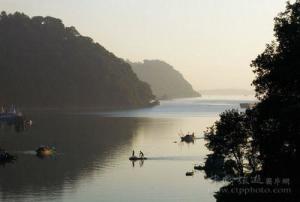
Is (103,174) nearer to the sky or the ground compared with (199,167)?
nearer to the ground

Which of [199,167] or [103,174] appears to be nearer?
[103,174]

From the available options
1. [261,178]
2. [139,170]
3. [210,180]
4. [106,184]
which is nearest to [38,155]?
[139,170]

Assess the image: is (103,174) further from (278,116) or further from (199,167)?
(278,116)

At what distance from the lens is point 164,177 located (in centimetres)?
10356

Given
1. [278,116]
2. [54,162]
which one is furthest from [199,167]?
[278,116]

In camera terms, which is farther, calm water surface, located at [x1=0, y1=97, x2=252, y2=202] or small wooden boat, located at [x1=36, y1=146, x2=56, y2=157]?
small wooden boat, located at [x1=36, y1=146, x2=56, y2=157]

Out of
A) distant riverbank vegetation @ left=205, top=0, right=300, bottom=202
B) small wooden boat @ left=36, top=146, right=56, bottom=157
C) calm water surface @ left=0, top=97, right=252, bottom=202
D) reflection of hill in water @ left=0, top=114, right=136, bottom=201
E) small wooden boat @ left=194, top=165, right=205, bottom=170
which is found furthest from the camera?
small wooden boat @ left=36, top=146, right=56, bottom=157

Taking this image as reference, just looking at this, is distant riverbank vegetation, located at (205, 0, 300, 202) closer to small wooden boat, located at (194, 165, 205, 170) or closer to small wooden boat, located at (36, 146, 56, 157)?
small wooden boat, located at (194, 165, 205, 170)

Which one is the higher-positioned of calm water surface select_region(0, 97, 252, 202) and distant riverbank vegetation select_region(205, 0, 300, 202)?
distant riverbank vegetation select_region(205, 0, 300, 202)

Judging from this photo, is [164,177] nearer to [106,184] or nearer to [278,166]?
[106,184]

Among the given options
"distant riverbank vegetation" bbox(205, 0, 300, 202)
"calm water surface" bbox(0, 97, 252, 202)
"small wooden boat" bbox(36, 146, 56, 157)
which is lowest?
"calm water surface" bbox(0, 97, 252, 202)

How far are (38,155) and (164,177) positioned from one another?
145 ft

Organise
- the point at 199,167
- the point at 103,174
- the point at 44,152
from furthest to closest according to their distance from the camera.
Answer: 1. the point at 44,152
2. the point at 199,167
3. the point at 103,174

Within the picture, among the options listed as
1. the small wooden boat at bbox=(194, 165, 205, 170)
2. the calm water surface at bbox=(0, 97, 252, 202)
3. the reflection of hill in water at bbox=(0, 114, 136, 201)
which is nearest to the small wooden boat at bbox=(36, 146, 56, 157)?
the calm water surface at bbox=(0, 97, 252, 202)
